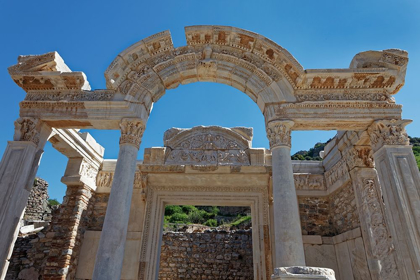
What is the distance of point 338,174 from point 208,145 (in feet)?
12.8

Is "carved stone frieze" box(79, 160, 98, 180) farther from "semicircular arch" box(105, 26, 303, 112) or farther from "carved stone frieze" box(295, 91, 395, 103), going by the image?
"carved stone frieze" box(295, 91, 395, 103)

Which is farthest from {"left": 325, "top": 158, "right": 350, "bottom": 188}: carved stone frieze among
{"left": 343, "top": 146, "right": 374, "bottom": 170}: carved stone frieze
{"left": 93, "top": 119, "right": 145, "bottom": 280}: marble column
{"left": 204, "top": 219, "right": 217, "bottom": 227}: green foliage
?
{"left": 204, "top": 219, "right": 217, "bottom": 227}: green foliage

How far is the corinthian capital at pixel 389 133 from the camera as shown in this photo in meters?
5.80

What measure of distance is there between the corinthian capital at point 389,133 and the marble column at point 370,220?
3.46 feet

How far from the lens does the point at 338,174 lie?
307 inches

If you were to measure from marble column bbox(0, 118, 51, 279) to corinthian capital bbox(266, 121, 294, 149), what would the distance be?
5355 mm

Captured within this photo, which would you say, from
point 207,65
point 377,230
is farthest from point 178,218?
point 377,230

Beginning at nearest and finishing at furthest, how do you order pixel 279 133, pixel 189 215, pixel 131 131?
pixel 279 133 < pixel 131 131 < pixel 189 215

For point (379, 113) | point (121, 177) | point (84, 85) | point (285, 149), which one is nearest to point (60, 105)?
point (84, 85)

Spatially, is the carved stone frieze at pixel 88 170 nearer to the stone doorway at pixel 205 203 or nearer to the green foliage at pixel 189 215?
the stone doorway at pixel 205 203

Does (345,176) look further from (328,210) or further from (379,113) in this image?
(379,113)

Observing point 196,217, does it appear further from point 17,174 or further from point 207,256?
point 17,174

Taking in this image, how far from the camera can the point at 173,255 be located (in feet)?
40.6

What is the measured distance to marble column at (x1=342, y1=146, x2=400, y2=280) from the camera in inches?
234
